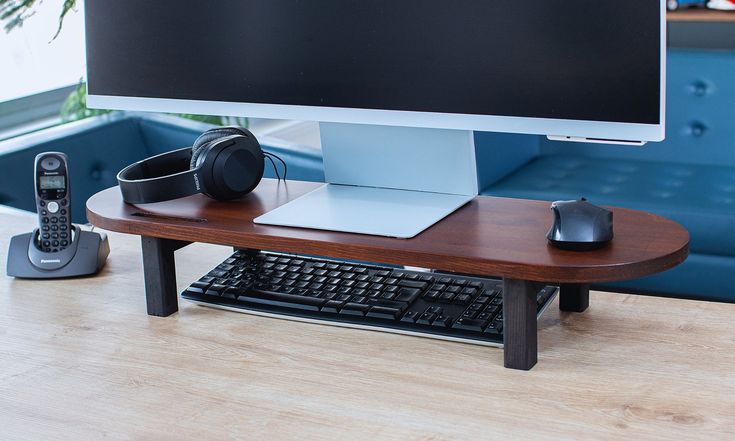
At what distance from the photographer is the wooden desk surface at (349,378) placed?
3.12ft

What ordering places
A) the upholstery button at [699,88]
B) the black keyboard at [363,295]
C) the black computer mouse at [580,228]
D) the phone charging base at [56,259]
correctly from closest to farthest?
the black computer mouse at [580,228] < the black keyboard at [363,295] < the phone charging base at [56,259] < the upholstery button at [699,88]

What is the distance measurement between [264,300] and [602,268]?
475 mm

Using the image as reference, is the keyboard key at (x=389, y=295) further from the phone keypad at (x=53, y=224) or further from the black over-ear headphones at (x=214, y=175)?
the phone keypad at (x=53, y=224)

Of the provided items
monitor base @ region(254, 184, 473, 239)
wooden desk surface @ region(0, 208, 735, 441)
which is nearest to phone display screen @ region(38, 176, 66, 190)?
wooden desk surface @ region(0, 208, 735, 441)

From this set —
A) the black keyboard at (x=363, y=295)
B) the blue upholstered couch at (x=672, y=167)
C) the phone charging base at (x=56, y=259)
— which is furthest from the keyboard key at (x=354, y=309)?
the blue upholstered couch at (x=672, y=167)

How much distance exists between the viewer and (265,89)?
130cm

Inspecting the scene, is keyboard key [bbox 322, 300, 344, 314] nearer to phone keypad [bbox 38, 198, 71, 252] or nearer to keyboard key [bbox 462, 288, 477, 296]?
keyboard key [bbox 462, 288, 477, 296]

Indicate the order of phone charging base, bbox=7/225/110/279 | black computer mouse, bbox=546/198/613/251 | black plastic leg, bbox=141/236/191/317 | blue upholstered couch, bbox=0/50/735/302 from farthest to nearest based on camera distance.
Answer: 1. blue upholstered couch, bbox=0/50/735/302
2. phone charging base, bbox=7/225/110/279
3. black plastic leg, bbox=141/236/191/317
4. black computer mouse, bbox=546/198/613/251

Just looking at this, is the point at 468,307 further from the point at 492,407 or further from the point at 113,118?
the point at 113,118

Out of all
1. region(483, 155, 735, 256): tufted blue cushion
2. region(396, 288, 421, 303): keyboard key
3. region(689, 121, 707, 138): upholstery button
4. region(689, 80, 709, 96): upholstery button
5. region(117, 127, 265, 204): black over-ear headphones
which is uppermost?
region(117, 127, 265, 204): black over-ear headphones

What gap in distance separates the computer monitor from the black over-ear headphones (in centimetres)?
5

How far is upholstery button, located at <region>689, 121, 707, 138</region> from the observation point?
2803 millimetres

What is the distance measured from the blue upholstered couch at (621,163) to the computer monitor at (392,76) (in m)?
0.89

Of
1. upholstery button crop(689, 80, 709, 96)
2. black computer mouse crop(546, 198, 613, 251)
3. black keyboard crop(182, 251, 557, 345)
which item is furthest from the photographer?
upholstery button crop(689, 80, 709, 96)
